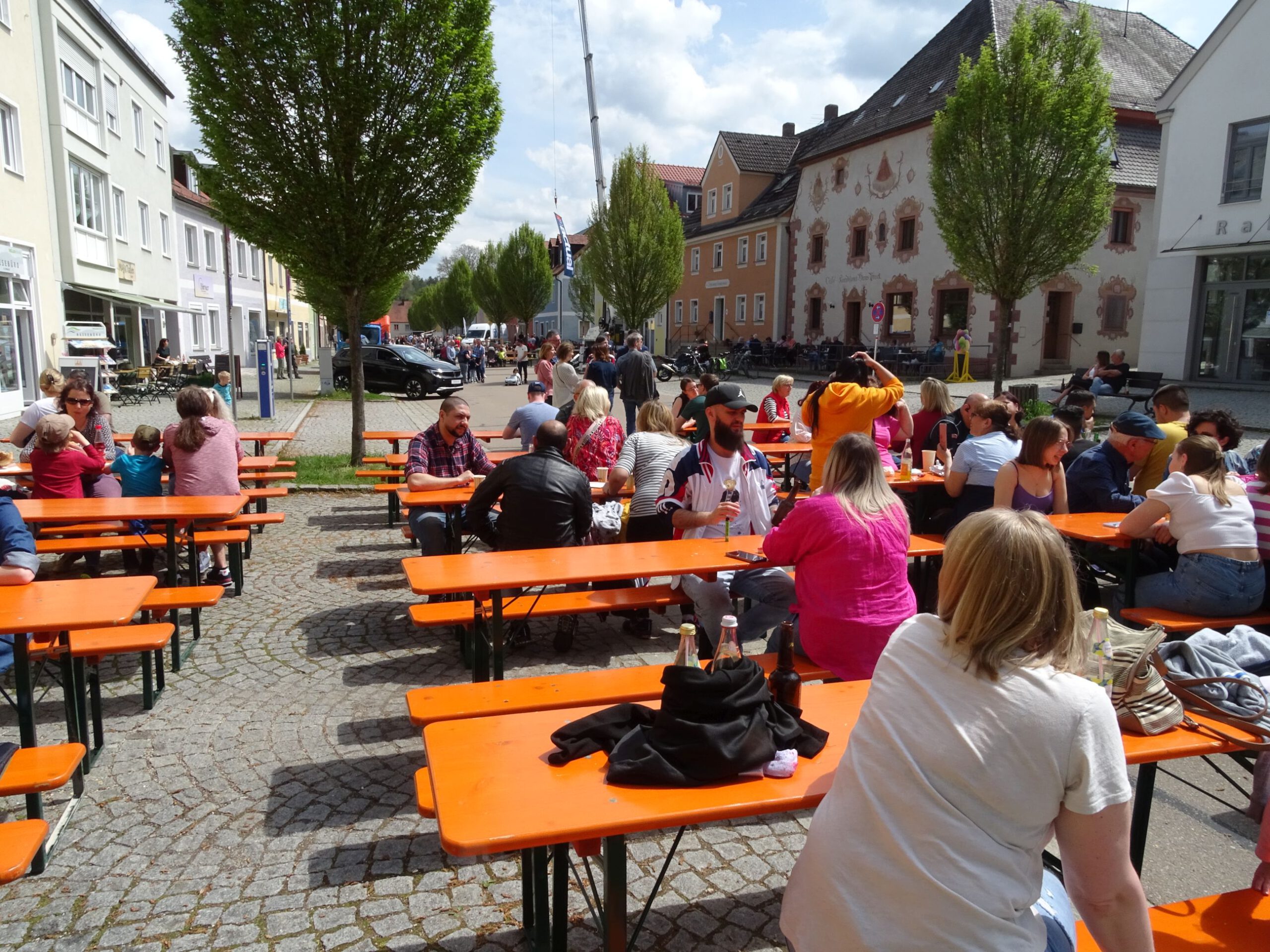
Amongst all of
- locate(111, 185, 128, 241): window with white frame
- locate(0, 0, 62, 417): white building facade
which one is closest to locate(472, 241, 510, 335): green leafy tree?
locate(111, 185, 128, 241): window with white frame

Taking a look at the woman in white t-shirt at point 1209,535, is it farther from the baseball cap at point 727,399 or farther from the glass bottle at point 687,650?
the glass bottle at point 687,650

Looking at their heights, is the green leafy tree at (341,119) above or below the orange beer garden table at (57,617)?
above

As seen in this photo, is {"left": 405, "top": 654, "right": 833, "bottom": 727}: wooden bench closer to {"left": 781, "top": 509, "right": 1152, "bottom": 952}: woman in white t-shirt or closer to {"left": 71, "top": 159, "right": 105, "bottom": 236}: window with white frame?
{"left": 781, "top": 509, "right": 1152, "bottom": 952}: woman in white t-shirt

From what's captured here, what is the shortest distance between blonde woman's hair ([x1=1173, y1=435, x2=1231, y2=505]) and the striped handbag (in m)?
2.47

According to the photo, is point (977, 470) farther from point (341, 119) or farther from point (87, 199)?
point (87, 199)

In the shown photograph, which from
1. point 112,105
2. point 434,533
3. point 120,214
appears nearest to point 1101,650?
point 434,533

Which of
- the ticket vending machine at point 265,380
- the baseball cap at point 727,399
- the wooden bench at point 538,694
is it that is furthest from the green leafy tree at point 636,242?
the wooden bench at point 538,694

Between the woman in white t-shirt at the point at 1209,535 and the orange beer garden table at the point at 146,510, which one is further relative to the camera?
the orange beer garden table at the point at 146,510

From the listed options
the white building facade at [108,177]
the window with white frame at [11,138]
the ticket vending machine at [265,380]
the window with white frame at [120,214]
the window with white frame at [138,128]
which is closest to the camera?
the window with white frame at [11,138]

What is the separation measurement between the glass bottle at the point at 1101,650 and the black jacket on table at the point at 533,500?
314 cm

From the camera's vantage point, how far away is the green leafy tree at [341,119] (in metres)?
10.5

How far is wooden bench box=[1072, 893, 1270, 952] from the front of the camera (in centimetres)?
226

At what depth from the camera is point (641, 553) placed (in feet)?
15.3

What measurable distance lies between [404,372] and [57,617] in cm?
2375
